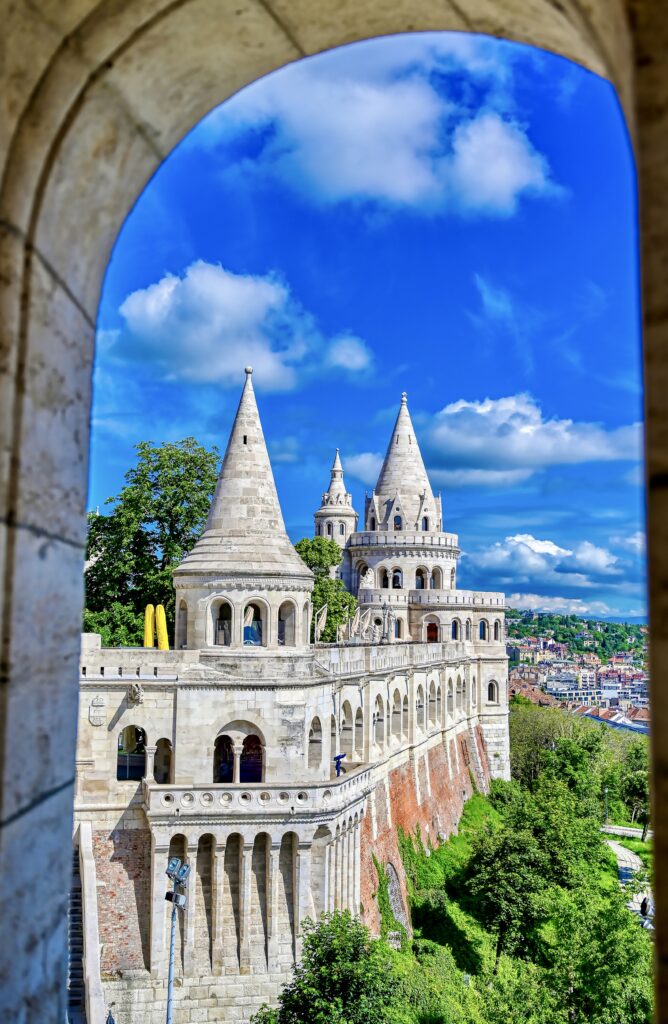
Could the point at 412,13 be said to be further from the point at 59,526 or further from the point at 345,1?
the point at 59,526

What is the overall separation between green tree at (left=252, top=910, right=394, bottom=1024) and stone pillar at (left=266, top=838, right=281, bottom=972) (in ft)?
4.62

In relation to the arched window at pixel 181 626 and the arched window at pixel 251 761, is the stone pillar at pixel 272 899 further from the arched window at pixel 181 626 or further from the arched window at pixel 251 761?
the arched window at pixel 181 626

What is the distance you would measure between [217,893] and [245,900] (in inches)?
26.7

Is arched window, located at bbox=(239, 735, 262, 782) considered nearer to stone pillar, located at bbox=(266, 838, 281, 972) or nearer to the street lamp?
stone pillar, located at bbox=(266, 838, 281, 972)

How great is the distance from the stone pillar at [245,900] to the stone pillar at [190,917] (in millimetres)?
1067

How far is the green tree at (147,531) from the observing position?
33.5m

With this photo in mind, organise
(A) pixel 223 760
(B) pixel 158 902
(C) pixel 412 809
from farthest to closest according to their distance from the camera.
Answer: (C) pixel 412 809, (A) pixel 223 760, (B) pixel 158 902

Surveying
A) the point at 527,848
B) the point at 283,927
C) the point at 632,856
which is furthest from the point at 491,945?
the point at 632,856

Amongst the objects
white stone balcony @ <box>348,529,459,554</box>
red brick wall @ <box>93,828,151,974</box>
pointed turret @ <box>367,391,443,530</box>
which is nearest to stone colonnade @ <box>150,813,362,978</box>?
red brick wall @ <box>93,828,151,974</box>

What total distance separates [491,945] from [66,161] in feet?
105

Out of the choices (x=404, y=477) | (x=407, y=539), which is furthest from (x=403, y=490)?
(x=407, y=539)

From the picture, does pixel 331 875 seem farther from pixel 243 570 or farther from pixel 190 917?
pixel 243 570

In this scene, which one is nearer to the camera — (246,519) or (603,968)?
(603,968)

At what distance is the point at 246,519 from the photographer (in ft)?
78.3
